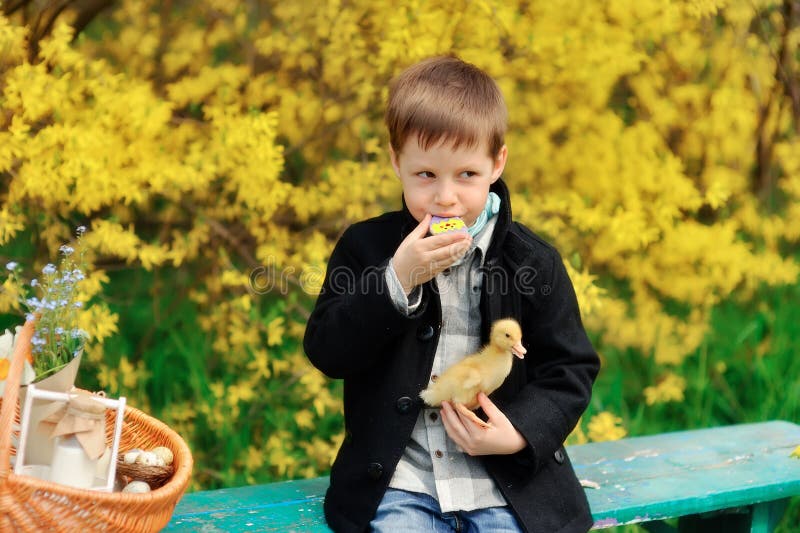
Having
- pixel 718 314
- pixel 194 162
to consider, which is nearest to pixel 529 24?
pixel 194 162

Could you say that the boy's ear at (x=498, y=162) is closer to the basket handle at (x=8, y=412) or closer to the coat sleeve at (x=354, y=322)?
the coat sleeve at (x=354, y=322)

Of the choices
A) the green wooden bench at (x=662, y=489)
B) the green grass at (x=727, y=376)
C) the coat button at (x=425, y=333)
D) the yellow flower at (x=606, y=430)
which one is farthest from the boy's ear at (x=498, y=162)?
the green grass at (x=727, y=376)

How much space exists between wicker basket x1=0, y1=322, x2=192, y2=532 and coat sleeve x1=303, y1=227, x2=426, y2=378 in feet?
1.38

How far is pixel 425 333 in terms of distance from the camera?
2119 millimetres

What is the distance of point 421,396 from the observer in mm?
2090

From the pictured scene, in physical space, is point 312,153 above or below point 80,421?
above

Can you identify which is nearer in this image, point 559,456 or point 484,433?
point 484,433

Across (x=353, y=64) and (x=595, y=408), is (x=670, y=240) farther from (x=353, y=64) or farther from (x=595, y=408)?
(x=353, y=64)

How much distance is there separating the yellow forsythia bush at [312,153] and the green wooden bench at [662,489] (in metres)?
0.39

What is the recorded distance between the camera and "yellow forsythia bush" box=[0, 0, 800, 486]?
9.68 feet

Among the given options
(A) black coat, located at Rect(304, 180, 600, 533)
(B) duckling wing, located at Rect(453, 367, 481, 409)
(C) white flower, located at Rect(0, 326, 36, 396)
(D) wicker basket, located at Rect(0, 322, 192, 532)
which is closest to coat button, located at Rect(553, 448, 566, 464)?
(A) black coat, located at Rect(304, 180, 600, 533)

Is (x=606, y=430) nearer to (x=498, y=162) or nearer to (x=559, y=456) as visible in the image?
(x=559, y=456)

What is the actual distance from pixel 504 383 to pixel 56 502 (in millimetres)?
993

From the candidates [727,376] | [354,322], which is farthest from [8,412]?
[727,376]
